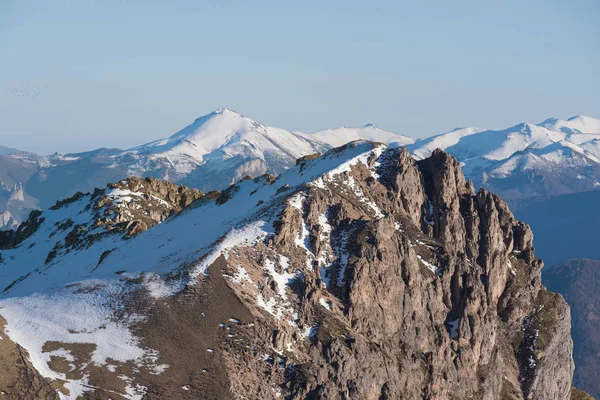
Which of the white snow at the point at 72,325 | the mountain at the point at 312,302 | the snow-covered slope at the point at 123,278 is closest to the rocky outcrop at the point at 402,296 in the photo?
the mountain at the point at 312,302

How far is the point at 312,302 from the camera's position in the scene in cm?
13812

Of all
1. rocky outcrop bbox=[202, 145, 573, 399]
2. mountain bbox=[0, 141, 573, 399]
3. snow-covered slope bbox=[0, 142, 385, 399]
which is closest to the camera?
snow-covered slope bbox=[0, 142, 385, 399]

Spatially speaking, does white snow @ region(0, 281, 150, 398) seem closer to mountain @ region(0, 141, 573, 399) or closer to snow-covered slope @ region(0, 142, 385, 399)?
snow-covered slope @ region(0, 142, 385, 399)

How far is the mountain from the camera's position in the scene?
401 feet

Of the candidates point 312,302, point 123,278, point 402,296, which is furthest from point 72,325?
point 402,296

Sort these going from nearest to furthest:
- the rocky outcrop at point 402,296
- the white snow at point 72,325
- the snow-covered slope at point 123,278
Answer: the white snow at point 72,325, the snow-covered slope at point 123,278, the rocky outcrop at point 402,296

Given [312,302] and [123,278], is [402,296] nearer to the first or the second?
[312,302]

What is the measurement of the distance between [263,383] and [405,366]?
102ft

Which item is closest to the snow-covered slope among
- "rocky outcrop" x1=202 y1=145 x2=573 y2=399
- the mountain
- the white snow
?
the white snow

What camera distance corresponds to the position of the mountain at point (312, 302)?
122375 mm

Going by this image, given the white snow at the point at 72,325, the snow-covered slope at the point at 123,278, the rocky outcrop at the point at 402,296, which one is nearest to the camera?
the white snow at the point at 72,325

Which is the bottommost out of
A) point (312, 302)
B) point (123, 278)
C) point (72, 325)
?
point (312, 302)

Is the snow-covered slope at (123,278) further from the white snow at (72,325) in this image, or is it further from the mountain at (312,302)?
the mountain at (312,302)

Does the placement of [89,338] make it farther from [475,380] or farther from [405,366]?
[475,380]
